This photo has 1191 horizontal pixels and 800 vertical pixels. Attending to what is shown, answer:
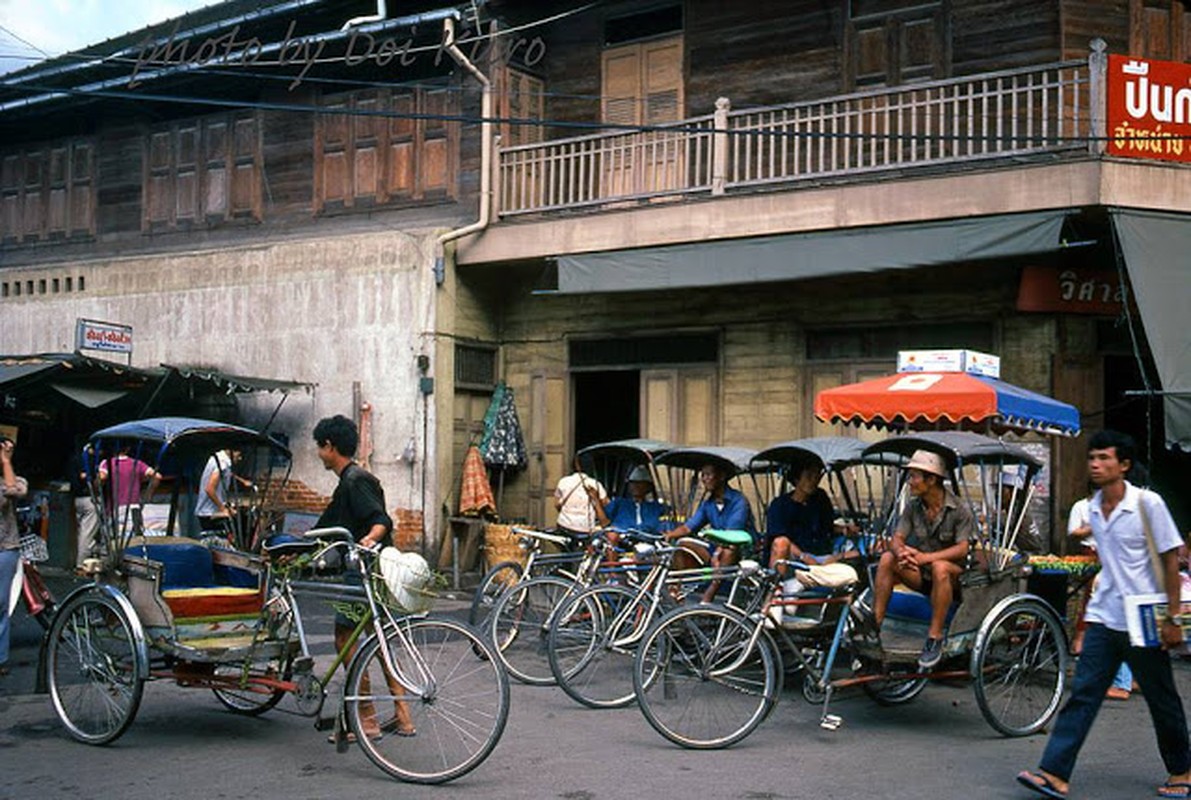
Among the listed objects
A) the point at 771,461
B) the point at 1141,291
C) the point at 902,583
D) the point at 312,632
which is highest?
the point at 1141,291

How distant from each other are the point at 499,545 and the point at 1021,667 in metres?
8.74

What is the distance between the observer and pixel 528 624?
32.2 feet

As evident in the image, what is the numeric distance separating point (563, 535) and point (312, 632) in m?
2.93

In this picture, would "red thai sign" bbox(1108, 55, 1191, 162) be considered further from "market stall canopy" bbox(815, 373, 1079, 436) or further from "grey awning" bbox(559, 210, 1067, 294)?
"market stall canopy" bbox(815, 373, 1079, 436)

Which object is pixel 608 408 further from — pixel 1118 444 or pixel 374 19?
pixel 1118 444

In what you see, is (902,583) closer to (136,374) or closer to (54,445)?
(136,374)

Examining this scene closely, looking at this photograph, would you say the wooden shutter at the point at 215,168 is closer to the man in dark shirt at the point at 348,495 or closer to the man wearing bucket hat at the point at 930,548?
the man in dark shirt at the point at 348,495

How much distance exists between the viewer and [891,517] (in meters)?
9.48

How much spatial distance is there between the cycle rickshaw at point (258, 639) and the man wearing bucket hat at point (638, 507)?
4170mm

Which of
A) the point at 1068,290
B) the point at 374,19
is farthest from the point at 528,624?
the point at 374,19

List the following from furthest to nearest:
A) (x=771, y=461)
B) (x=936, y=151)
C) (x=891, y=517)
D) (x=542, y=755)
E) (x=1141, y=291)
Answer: (x=936, y=151) < (x=1141, y=291) < (x=771, y=461) < (x=891, y=517) < (x=542, y=755)

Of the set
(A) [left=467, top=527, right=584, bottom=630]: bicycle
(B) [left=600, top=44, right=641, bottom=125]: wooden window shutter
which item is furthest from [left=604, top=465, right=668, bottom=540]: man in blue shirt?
(B) [left=600, top=44, right=641, bottom=125]: wooden window shutter

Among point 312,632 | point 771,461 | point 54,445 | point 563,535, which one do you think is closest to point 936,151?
point 771,461

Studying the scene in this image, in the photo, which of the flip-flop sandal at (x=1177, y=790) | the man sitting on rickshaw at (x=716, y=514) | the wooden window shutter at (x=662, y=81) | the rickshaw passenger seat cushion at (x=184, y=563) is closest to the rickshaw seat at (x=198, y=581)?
the rickshaw passenger seat cushion at (x=184, y=563)
